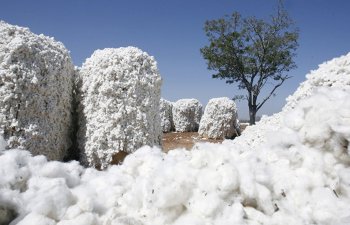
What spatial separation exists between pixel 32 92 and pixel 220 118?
14.1m

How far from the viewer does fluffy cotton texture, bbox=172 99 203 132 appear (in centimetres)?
2217

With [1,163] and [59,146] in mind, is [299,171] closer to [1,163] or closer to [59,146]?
[1,163]

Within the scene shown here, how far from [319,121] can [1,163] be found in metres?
2.13

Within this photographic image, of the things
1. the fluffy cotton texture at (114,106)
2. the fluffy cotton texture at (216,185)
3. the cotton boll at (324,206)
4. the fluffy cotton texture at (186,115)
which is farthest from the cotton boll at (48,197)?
the fluffy cotton texture at (186,115)

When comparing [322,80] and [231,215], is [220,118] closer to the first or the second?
[322,80]

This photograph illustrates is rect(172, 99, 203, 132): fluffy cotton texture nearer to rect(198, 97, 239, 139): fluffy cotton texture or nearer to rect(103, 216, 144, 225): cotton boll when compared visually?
rect(198, 97, 239, 139): fluffy cotton texture

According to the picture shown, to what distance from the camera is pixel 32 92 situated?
4582 mm

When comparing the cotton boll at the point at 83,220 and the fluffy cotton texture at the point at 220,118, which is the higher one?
the fluffy cotton texture at the point at 220,118

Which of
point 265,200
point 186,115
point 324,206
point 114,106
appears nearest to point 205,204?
point 265,200

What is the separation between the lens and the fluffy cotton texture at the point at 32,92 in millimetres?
4434

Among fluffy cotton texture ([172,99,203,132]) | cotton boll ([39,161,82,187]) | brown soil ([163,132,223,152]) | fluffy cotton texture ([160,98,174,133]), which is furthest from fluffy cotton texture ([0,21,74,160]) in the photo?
fluffy cotton texture ([172,99,203,132])

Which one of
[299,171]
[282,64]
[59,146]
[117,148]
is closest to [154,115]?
[117,148]

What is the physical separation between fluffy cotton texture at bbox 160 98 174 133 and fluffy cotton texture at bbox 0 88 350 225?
63.8 feet

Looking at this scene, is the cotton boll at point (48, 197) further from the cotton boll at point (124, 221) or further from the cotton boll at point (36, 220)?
the cotton boll at point (124, 221)
